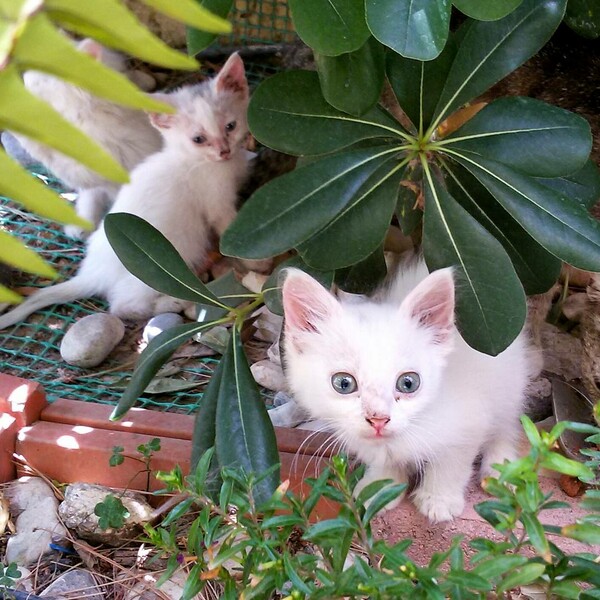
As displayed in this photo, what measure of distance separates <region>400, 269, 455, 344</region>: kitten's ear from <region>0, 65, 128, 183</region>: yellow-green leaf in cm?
102

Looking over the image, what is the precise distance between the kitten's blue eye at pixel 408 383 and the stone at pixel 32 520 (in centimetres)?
92

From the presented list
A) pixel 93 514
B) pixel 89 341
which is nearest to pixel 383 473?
pixel 93 514

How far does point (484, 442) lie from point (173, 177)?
1.56 meters

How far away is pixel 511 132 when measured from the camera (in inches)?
50.9

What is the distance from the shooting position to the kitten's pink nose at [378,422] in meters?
1.35

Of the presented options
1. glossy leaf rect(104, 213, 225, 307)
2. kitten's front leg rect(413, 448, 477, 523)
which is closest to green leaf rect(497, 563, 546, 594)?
kitten's front leg rect(413, 448, 477, 523)

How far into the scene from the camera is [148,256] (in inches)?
60.3

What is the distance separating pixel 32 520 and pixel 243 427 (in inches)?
27.0

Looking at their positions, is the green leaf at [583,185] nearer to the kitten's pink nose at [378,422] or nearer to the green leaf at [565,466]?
the kitten's pink nose at [378,422]

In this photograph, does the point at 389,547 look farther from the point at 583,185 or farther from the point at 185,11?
the point at 583,185

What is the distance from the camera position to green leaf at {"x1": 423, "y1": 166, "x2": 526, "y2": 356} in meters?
1.25

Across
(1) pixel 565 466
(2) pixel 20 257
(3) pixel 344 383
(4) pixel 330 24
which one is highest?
(4) pixel 330 24

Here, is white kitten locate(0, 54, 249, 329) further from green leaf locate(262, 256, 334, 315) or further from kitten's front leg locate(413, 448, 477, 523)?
kitten's front leg locate(413, 448, 477, 523)

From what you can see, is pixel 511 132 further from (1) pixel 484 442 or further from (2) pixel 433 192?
(1) pixel 484 442
